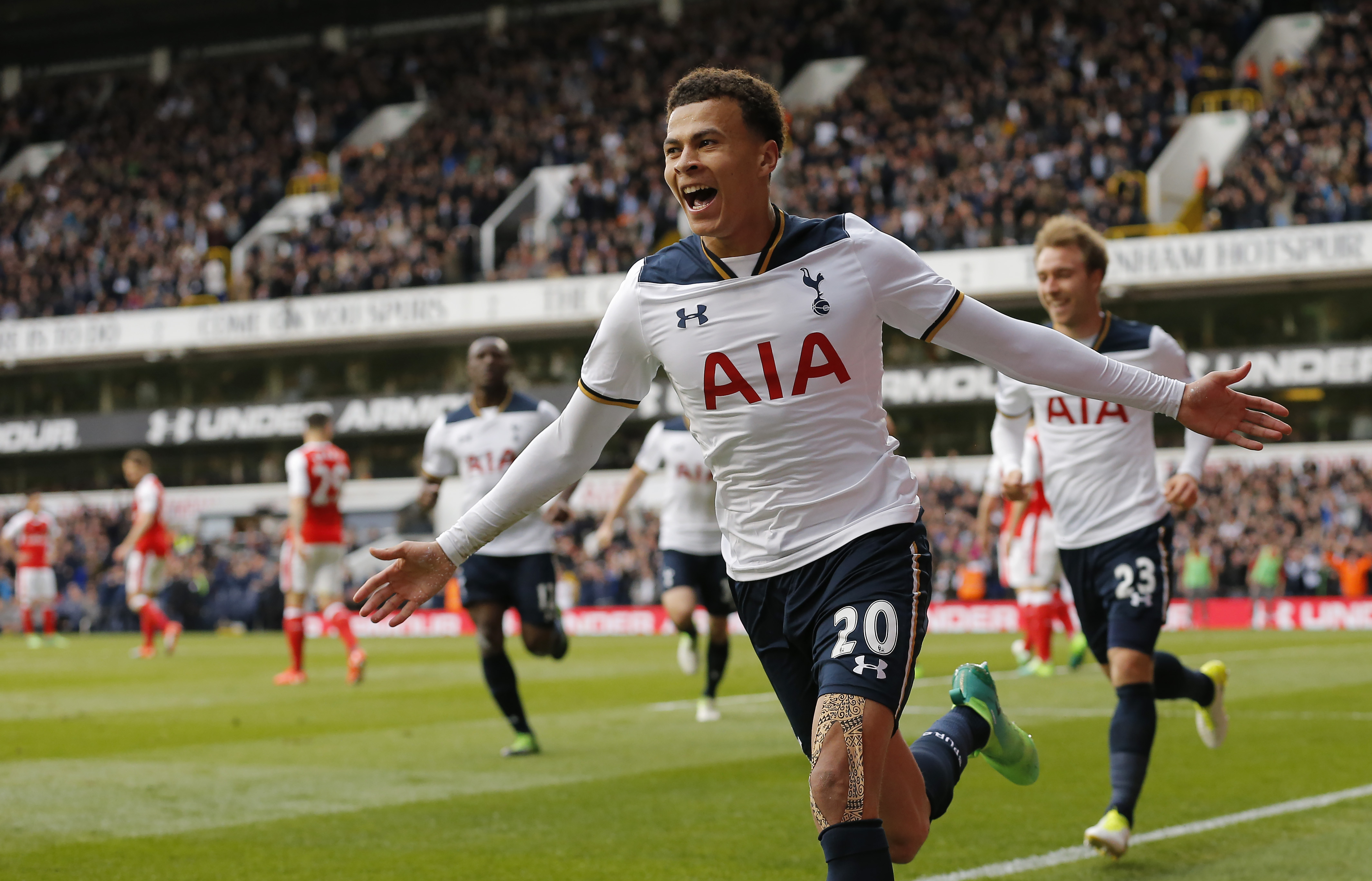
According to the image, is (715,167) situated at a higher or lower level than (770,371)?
higher

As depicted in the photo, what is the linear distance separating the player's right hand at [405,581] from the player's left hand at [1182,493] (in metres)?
3.37

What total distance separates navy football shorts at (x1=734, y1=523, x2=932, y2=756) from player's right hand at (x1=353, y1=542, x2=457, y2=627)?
2.63 ft

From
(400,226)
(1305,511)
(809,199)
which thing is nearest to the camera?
(1305,511)

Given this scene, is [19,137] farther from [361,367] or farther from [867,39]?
[867,39]

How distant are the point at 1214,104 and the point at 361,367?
23289 mm

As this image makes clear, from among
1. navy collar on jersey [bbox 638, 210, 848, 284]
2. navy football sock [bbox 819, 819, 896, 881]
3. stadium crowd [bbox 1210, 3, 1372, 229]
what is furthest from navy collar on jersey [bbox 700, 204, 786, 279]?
stadium crowd [bbox 1210, 3, 1372, 229]

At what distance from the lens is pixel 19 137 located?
52.5m

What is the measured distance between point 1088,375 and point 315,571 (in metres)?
12.7

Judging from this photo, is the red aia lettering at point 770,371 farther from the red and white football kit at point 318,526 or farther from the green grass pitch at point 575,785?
the red and white football kit at point 318,526

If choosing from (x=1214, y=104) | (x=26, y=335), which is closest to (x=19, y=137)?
(x=26, y=335)

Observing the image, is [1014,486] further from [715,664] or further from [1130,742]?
[715,664]

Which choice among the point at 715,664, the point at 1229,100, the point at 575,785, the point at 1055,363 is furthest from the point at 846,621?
the point at 1229,100

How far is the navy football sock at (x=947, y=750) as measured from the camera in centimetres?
441

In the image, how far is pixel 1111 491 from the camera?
6.56m
